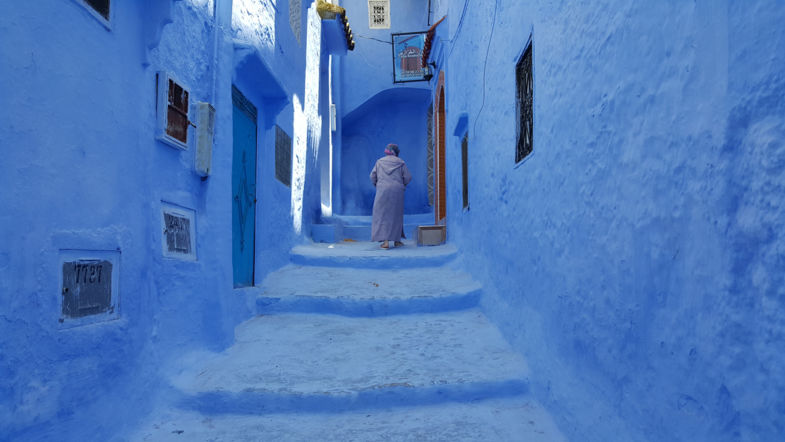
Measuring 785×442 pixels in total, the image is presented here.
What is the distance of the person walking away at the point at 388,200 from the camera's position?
682 cm

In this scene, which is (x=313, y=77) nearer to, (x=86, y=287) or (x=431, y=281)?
(x=431, y=281)

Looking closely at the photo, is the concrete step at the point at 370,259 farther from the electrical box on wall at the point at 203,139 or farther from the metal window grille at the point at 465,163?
the electrical box on wall at the point at 203,139

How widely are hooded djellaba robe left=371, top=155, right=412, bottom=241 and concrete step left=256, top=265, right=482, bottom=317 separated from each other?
1844mm

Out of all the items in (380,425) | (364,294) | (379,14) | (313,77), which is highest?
(379,14)

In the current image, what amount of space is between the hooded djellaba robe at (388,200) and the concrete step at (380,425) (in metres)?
4.27

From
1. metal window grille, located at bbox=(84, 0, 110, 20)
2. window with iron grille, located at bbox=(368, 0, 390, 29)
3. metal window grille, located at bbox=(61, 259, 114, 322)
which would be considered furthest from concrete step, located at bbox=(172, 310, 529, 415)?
window with iron grille, located at bbox=(368, 0, 390, 29)

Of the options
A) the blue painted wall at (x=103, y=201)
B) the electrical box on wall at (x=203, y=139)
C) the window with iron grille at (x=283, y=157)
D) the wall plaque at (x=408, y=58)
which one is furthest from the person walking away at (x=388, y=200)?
the wall plaque at (x=408, y=58)

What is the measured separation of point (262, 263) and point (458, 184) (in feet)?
9.46

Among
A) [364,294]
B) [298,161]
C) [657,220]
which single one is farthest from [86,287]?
[298,161]

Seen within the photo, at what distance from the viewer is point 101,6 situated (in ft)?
6.75

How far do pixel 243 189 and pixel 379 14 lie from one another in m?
9.77

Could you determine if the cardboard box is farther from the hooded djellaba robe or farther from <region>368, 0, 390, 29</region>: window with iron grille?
<region>368, 0, 390, 29</region>: window with iron grille

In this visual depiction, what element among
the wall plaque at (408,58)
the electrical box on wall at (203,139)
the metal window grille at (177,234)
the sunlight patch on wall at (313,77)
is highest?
the wall plaque at (408,58)

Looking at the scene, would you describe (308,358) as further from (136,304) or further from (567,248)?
(567,248)
